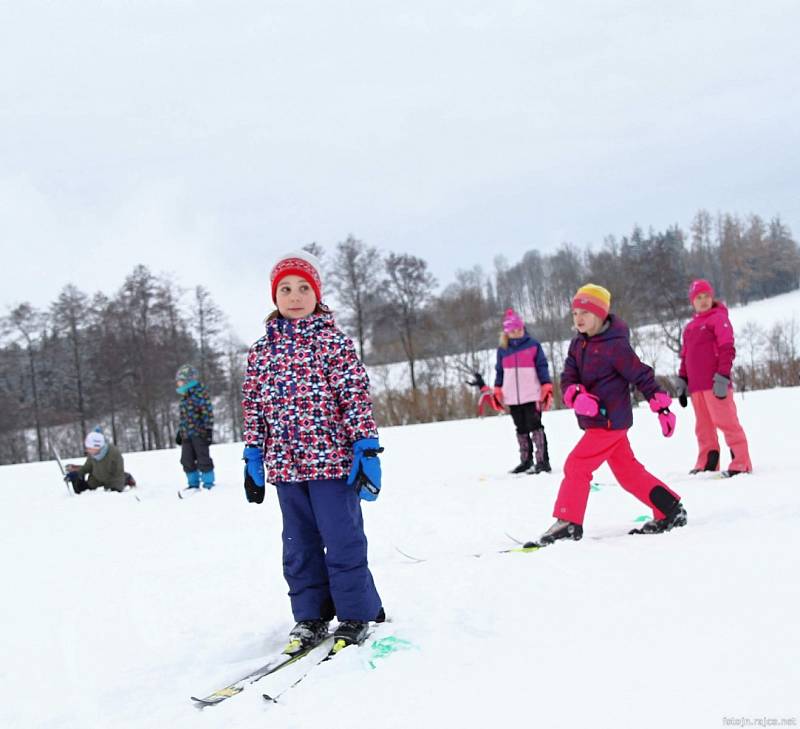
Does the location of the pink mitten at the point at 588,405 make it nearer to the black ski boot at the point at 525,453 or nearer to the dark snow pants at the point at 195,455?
the black ski boot at the point at 525,453

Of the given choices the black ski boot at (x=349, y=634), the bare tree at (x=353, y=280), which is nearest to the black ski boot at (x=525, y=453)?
the black ski boot at (x=349, y=634)

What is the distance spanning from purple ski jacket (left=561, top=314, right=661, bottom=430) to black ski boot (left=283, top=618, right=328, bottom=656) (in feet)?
7.31

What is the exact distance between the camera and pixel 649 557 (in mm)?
3225

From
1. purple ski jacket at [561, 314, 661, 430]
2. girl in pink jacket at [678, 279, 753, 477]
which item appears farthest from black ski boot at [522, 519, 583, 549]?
girl in pink jacket at [678, 279, 753, 477]

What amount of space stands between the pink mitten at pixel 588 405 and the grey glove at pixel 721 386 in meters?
2.45

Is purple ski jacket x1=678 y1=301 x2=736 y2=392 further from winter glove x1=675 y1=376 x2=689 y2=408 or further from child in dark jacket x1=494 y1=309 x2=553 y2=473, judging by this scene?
child in dark jacket x1=494 y1=309 x2=553 y2=473

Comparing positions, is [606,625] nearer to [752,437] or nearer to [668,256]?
[752,437]

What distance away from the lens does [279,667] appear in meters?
2.51

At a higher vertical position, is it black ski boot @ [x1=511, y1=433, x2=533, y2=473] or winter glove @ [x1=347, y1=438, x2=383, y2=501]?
winter glove @ [x1=347, y1=438, x2=383, y2=501]

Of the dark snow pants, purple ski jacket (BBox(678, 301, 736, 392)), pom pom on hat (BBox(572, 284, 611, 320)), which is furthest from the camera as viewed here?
the dark snow pants

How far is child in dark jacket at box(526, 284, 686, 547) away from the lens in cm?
400

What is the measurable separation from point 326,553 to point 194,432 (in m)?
6.44

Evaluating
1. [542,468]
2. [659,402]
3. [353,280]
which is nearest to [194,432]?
[542,468]

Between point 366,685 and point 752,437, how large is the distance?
25.4 ft
